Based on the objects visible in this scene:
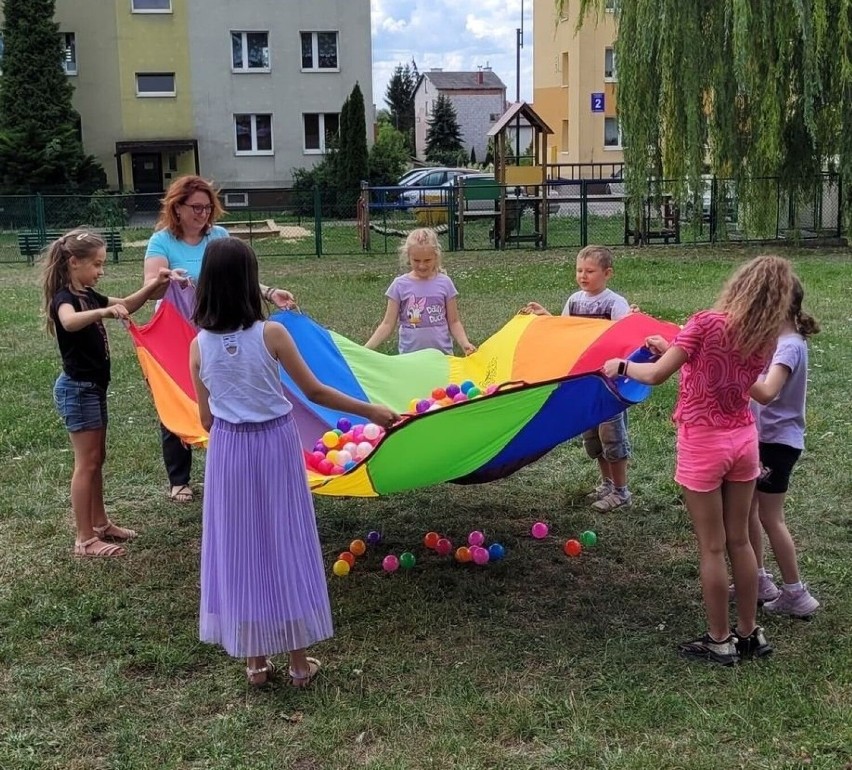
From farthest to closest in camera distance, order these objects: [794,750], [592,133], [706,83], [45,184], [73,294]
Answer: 1. [592,133]
2. [45,184]
3. [706,83]
4. [73,294]
5. [794,750]

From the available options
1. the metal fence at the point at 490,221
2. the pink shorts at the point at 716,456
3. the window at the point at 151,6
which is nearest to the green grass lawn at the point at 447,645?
the pink shorts at the point at 716,456

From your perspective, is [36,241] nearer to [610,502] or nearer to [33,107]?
[33,107]

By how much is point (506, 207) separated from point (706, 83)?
504 centimetres

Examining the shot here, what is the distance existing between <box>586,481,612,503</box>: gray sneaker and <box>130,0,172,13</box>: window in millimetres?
26036

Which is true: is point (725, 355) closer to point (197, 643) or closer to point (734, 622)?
point (734, 622)

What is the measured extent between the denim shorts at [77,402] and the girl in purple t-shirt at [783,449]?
2.60m

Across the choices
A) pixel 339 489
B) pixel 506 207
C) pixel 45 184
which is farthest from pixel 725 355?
pixel 45 184

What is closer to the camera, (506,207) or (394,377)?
(394,377)

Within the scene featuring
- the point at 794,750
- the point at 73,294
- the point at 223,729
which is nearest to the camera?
the point at 794,750

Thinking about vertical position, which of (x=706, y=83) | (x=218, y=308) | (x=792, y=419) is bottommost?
(x=792, y=419)

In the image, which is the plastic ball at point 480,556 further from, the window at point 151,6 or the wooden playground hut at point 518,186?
the window at point 151,6

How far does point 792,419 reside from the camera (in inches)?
130

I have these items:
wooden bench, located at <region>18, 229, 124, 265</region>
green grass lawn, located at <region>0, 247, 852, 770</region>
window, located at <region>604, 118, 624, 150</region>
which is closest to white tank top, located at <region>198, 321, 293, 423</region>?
green grass lawn, located at <region>0, 247, 852, 770</region>

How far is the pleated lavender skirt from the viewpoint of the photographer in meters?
2.90
